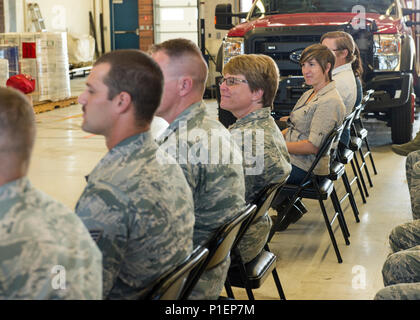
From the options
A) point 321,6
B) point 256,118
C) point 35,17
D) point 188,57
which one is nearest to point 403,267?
point 256,118

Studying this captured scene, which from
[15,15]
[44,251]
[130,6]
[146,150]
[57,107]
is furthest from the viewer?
[130,6]

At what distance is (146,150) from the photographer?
2.06 metres

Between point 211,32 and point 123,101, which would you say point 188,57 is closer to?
point 123,101

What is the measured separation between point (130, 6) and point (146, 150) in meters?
21.2

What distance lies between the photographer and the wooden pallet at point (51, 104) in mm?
12785

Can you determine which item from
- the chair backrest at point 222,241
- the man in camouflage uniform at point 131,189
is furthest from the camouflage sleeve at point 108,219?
the chair backrest at point 222,241

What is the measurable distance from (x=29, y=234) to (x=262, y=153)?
2130 mm

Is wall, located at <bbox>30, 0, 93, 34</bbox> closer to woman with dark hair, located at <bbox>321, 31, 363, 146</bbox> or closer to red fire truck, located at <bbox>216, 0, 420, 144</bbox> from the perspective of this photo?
red fire truck, located at <bbox>216, 0, 420, 144</bbox>

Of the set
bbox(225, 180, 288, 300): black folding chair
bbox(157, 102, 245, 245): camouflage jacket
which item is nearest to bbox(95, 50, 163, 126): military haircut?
bbox(157, 102, 245, 245): camouflage jacket

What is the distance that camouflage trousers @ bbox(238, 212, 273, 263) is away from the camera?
10.6ft

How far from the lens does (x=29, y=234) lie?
1482mm
